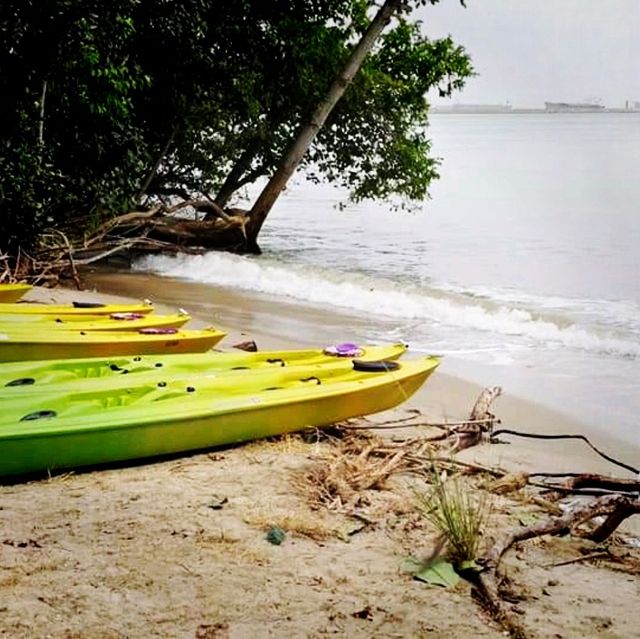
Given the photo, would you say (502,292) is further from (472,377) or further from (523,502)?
(523,502)

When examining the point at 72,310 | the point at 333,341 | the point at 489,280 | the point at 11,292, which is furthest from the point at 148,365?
the point at 489,280

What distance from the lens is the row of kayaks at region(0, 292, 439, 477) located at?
3797mm

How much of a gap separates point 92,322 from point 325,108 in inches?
330

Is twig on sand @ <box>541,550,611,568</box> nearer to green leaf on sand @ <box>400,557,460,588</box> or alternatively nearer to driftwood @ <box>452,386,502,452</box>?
green leaf on sand @ <box>400,557,460,588</box>

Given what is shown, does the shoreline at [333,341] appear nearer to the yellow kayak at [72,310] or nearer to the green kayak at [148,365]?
the green kayak at [148,365]

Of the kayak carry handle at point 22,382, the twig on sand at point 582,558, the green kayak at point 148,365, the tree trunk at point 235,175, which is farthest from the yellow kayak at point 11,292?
the tree trunk at point 235,175

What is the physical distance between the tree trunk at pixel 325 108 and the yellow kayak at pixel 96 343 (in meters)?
8.38

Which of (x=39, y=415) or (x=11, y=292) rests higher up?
(x=11, y=292)

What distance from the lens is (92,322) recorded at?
248 inches

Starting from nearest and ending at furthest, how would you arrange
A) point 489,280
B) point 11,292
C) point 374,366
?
1. point 374,366
2. point 11,292
3. point 489,280

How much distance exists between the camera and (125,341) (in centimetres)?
579

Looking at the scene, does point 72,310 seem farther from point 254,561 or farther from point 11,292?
point 254,561

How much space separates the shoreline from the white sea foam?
83 cm

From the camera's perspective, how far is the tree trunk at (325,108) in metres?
13.3
